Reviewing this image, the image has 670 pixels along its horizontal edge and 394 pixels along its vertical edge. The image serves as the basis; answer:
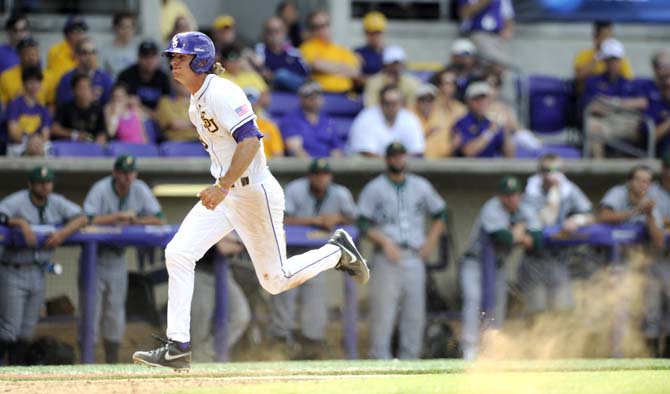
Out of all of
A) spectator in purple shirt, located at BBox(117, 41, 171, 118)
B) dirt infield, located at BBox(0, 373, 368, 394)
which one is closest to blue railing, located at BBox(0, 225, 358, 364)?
spectator in purple shirt, located at BBox(117, 41, 171, 118)

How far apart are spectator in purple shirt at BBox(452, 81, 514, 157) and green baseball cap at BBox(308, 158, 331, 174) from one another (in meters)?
1.97

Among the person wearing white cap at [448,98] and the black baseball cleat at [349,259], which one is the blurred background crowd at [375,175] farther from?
the black baseball cleat at [349,259]

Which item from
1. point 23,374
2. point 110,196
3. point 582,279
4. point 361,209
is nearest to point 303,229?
point 361,209

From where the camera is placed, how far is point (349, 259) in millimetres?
8438

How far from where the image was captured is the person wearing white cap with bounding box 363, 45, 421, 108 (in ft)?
44.2

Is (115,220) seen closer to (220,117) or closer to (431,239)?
(431,239)

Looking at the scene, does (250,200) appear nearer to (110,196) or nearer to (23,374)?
(23,374)

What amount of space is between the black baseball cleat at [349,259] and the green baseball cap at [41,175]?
3.50 meters

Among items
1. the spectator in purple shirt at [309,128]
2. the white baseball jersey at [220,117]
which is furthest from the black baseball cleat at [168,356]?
the spectator in purple shirt at [309,128]

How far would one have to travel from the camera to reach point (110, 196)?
37.5 ft

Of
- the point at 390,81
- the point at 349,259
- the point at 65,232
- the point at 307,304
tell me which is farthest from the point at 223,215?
the point at 390,81

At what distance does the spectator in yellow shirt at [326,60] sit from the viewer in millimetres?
13797

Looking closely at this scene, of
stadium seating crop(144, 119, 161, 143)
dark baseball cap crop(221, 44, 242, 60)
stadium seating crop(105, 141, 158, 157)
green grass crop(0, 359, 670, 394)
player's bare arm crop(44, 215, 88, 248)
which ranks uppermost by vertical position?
dark baseball cap crop(221, 44, 242, 60)

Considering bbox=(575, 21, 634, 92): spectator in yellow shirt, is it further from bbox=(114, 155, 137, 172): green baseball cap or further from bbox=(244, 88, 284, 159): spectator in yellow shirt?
bbox=(114, 155, 137, 172): green baseball cap
